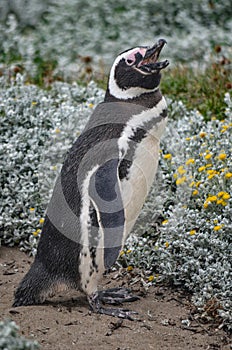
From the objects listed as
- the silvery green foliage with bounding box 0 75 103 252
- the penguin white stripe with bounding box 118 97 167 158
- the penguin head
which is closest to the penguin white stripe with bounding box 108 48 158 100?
the penguin head

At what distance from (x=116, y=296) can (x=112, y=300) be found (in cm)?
9

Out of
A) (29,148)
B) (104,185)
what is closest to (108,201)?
(104,185)

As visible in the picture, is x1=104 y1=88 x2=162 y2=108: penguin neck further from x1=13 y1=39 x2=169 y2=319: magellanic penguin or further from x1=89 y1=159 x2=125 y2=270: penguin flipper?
x1=89 y1=159 x2=125 y2=270: penguin flipper

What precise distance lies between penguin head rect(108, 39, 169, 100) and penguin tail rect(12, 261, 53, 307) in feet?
3.46

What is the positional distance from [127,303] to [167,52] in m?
5.29

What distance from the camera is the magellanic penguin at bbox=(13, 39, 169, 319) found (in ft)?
12.2

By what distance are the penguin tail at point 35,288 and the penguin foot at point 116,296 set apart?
13.5 inches

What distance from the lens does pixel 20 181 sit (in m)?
5.27

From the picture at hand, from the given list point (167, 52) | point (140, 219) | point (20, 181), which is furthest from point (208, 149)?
point (167, 52)

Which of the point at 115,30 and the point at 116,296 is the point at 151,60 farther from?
the point at 115,30

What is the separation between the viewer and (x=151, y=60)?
12.5 ft

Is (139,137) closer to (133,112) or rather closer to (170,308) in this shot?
(133,112)

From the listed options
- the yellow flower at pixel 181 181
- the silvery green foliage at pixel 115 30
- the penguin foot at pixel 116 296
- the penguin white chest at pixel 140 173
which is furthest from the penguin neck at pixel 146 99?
the silvery green foliage at pixel 115 30

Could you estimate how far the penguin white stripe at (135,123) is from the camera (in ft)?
12.3
